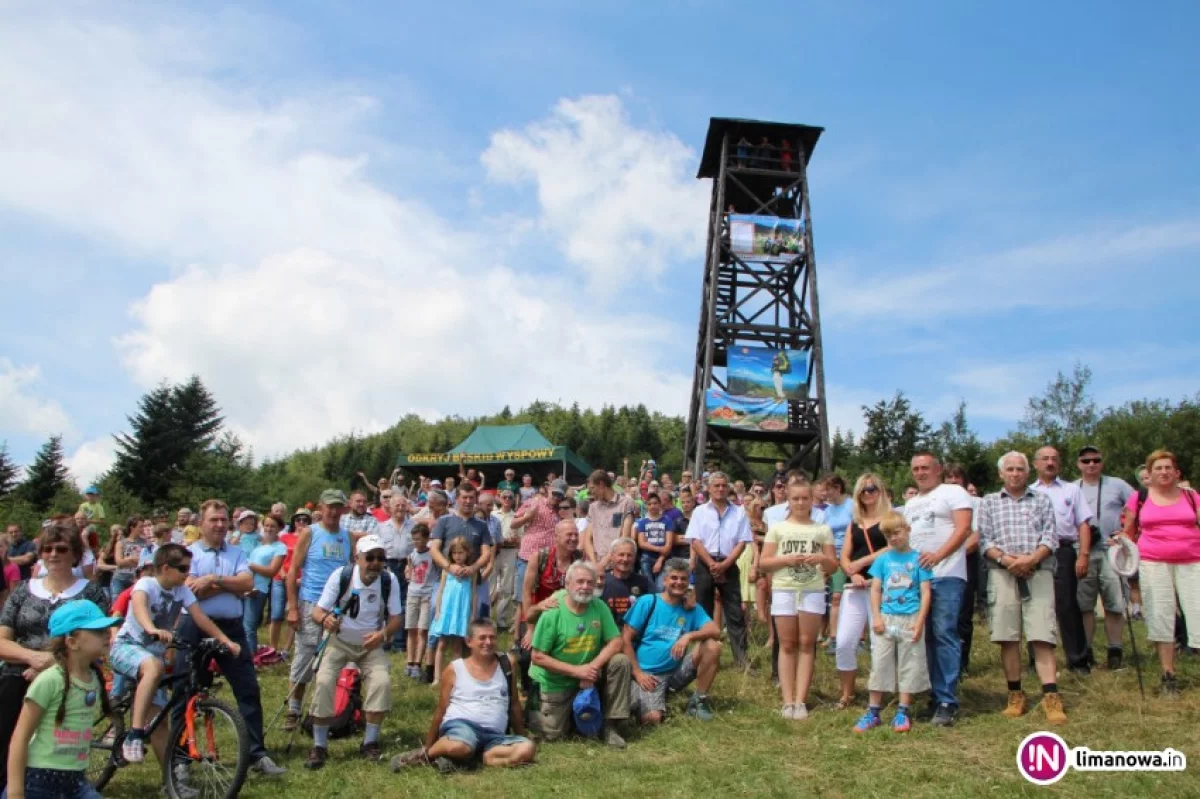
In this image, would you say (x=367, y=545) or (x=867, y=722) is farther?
(x=367, y=545)

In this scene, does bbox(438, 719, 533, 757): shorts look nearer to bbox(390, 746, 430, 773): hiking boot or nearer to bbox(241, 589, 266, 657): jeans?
bbox(390, 746, 430, 773): hiking boot

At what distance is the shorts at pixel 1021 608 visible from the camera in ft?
18.7

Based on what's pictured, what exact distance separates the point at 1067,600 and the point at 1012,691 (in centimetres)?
159

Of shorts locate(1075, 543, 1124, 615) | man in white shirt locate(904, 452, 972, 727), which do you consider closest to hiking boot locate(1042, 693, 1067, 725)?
man in white shirt locate(904, 452, 972, 727)

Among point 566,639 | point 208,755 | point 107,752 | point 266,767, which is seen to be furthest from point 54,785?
point 566,639

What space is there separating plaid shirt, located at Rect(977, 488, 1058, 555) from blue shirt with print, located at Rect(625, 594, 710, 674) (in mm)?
2229

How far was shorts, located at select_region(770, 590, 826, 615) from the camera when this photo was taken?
20.7 feet

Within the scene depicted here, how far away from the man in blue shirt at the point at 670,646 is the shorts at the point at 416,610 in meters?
2.66

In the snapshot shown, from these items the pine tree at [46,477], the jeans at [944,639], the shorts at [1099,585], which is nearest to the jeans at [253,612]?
the jeans at [944,639]

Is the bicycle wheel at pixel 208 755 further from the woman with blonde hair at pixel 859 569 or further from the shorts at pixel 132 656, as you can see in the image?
the woman with blonde hair at pixel 859 569

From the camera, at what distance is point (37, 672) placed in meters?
3.98

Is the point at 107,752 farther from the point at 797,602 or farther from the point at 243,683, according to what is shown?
the point at 797,602

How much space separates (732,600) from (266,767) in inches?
165

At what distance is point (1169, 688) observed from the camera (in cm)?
596
